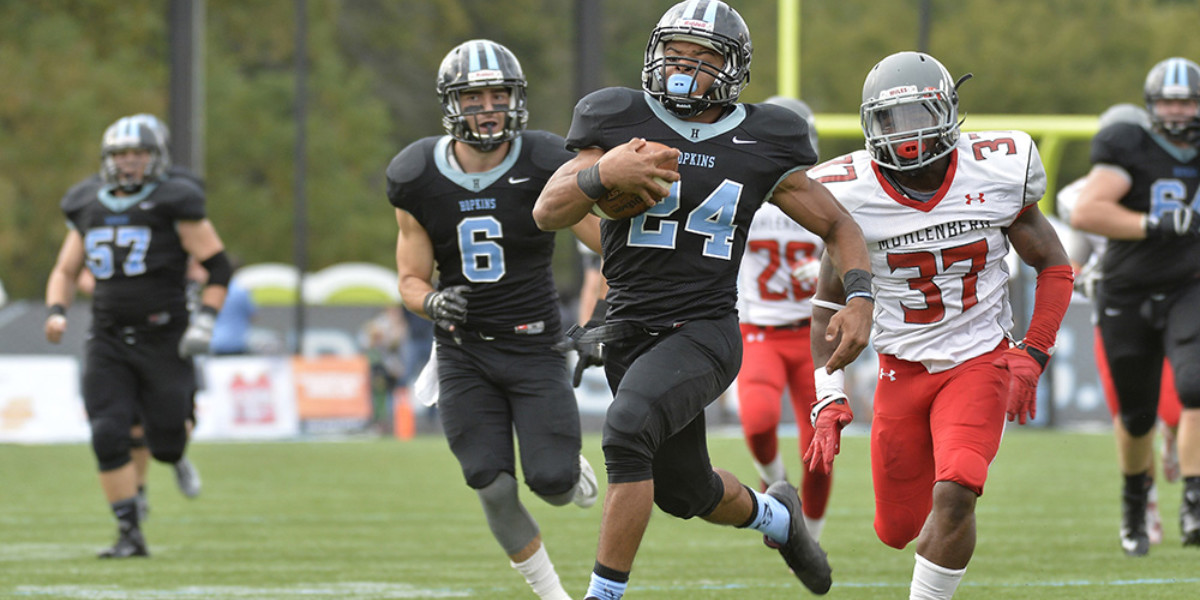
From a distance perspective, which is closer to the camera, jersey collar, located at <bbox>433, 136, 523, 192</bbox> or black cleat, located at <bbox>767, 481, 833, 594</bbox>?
black cleat, located at <bbox>767, 481, 833, 594</bbox>

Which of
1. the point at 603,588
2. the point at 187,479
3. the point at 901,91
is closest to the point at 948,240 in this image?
the point at 901,91

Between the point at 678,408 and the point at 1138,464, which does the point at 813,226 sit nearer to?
the point at 678,408

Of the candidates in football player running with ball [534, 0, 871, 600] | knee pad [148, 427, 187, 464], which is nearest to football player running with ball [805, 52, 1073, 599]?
football player running with ball [534, 0, 871, 600]

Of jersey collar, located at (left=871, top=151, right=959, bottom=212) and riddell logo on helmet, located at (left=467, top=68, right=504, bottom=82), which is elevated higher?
riddell logo on helmet, located at (left=467, top=68, right=504, bottom=82)

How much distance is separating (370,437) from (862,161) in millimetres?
13018

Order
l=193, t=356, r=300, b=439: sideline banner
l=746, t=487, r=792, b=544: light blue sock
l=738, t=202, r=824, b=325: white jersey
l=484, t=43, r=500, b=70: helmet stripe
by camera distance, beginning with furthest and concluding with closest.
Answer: l=193, t=356, r=300, b=439: sideline banner
l=738, t=202, r=824, b=325: white jersey
l=484, t=43, r=500, b=70: helmet stripe
l=746, t=487, r=792, b=544: light blue sock

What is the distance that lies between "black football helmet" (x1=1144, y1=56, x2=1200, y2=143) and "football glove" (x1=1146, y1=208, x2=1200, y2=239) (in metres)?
0.37

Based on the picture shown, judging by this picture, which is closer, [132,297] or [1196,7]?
[132,297]

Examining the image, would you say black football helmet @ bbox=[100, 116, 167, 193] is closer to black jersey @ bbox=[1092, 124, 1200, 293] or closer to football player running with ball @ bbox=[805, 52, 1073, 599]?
football player running with ball @ bbox=[805, 52, 1073, 599]

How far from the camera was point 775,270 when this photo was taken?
779 centimetres

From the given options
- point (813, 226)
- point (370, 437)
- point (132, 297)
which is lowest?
point (370, 437)

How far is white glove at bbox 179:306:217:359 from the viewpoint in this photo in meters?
8.27

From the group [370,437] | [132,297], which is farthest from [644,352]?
[370,437]

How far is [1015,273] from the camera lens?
58.9 ft
